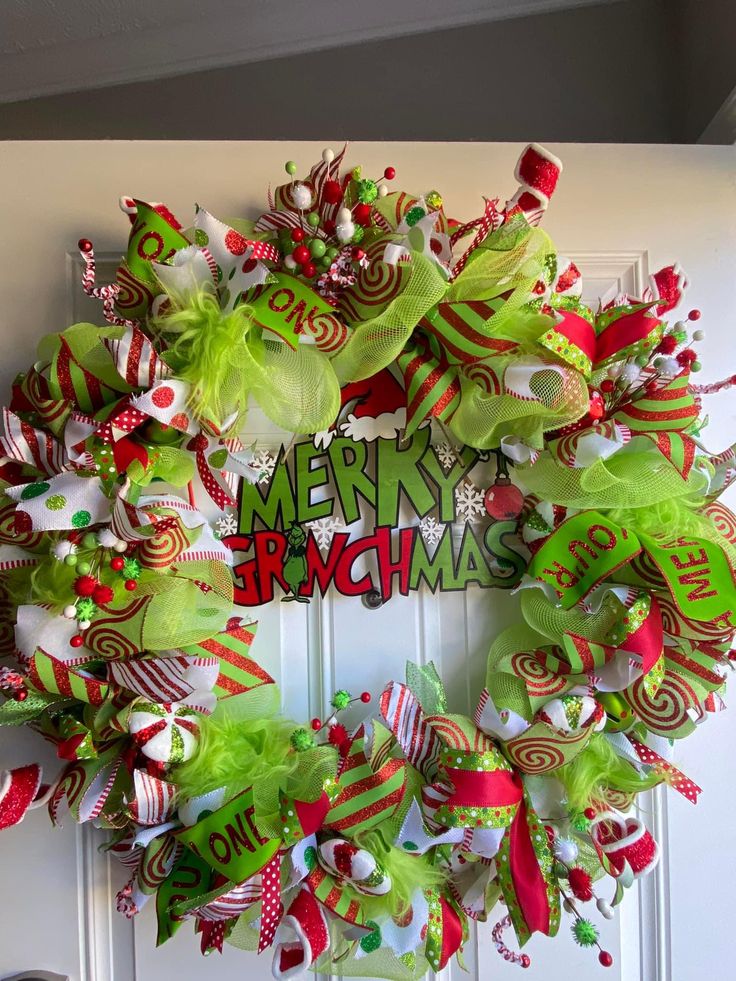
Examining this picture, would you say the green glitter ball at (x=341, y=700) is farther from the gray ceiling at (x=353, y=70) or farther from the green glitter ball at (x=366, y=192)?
the gray ceiling at (x=353, y=70)

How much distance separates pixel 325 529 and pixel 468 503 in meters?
0.19

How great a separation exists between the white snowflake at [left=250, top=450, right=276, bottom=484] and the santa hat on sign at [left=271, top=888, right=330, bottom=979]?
0.50 meters

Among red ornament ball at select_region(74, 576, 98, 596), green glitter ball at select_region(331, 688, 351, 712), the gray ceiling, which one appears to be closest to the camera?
red ornament ball at select_region(74, 576, 98, 596)

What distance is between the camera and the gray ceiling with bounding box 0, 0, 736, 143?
1.25 metres

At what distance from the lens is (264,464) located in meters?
0.83

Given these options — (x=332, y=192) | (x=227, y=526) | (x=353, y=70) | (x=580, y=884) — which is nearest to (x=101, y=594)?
(x=227, y=526)

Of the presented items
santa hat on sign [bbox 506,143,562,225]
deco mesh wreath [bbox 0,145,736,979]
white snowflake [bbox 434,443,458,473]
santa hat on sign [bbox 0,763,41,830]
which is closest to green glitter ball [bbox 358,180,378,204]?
deco mesh wreath [bbox 0,145,736,979]

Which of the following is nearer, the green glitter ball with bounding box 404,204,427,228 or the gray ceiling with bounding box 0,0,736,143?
the green glitter ball with bounding box 404,204,427,228

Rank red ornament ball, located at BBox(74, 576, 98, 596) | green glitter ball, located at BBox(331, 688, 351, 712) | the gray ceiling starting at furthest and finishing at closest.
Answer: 1. the gray ceiling
2. green glitter ball, located at BBox(331, 688, 351, 712)
3. red ornament ball, located at BBox(74, 576, 98, 596)

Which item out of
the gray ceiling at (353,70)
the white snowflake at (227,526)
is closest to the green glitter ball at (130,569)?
the white snowflake at (227,526)

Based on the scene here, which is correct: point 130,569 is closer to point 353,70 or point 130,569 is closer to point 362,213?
point 362,213

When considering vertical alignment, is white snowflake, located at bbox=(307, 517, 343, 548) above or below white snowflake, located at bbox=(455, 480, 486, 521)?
below

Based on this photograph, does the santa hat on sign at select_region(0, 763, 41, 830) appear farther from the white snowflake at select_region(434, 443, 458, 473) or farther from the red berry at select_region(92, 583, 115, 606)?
the white snowflake at select_region(434, 443, 458, 473)

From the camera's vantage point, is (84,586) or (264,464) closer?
(84,586)
